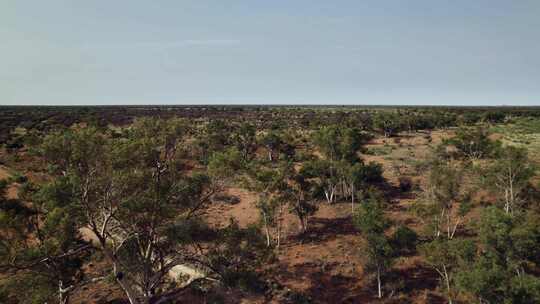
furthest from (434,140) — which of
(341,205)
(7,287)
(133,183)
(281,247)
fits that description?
(7,287)

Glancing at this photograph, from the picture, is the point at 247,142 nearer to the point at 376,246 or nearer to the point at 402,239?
the point at 402,239

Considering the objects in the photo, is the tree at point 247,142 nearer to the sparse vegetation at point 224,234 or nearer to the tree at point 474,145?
the sparse vegetation at point 224,234

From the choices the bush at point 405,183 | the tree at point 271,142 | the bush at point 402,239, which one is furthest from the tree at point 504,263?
the tree at point 271,142

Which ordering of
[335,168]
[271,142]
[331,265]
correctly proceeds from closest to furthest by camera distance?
1. [331,265]
2. [335,168]
3. [271,142]

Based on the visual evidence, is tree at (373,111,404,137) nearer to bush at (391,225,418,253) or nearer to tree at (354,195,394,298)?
bush at (391,225,418,253)

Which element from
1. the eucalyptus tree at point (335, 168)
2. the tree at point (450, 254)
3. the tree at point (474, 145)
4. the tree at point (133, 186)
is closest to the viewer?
the tree at point (133, 186)

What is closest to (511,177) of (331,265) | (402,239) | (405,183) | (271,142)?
(405,183)

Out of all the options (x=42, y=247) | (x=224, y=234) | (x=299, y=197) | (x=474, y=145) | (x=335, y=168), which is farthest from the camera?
(x=474, y=145)

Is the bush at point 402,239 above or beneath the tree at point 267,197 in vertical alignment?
beneath
